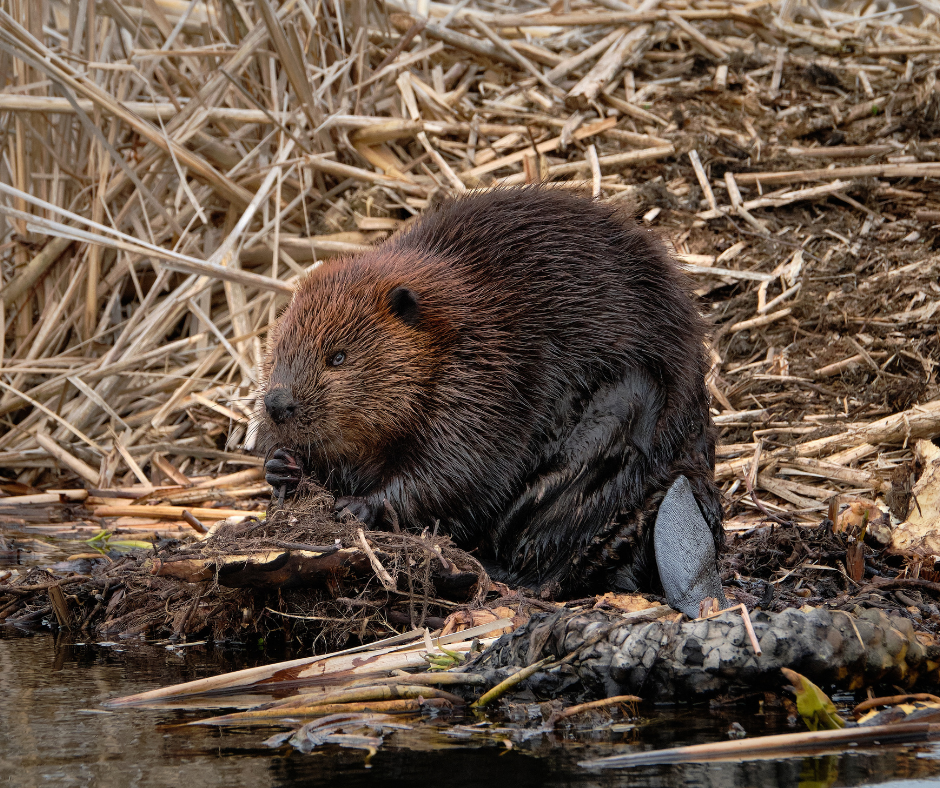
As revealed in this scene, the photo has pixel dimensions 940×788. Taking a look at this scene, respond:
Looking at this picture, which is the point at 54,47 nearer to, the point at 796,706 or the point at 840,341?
the point at 840,341

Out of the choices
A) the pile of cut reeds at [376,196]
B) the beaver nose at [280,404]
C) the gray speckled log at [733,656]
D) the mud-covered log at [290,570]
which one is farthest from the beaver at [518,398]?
the pile of cut reeds at [376,196]

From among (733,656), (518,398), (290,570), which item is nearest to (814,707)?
(733,656)

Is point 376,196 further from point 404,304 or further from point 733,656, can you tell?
point 733,656

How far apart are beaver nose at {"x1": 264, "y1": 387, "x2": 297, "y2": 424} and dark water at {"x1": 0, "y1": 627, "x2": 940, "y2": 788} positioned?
1.38m

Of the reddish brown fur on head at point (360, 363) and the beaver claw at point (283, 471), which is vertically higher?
the reddish brown fur on head at point (360, 363)

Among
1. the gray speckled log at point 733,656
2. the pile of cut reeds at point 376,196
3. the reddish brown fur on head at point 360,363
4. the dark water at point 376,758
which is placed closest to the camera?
the dark water at point 376,758

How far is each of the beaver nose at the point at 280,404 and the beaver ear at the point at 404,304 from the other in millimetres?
475

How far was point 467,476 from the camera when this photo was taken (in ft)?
12.0

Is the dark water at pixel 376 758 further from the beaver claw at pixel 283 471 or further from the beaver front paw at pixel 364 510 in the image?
the beaver claw at pixel 283 471

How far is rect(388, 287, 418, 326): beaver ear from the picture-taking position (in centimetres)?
375

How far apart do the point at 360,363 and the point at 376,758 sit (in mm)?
1937

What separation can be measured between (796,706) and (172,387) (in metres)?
4.33

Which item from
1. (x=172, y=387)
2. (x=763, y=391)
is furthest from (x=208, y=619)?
(x=763, y=391)

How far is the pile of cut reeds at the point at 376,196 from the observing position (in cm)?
531
